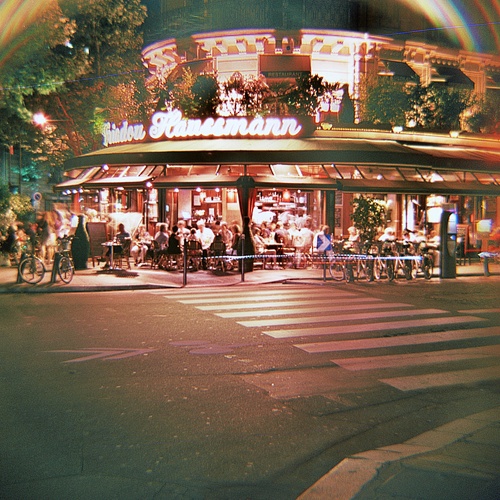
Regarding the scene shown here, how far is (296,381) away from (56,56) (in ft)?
67.0

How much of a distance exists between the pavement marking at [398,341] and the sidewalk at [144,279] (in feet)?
28.2

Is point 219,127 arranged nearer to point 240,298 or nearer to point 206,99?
point 206,99

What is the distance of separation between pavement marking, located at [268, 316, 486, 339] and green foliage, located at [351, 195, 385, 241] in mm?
12318

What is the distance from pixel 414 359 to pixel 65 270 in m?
11.3

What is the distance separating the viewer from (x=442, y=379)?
750cm

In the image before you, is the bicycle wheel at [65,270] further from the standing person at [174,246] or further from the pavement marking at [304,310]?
the pavement marking at [304,310]

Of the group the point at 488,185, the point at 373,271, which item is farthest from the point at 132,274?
the point at 488,185

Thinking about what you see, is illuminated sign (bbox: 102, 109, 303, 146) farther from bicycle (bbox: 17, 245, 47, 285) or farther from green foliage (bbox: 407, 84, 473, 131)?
bicycle (bbox: 17, 245, 47, 285)

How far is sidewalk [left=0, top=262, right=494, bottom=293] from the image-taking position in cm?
1642

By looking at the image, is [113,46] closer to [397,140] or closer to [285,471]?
[397,140]

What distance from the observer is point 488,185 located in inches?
1124

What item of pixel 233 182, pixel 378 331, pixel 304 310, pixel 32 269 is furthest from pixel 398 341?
pixel 233 182

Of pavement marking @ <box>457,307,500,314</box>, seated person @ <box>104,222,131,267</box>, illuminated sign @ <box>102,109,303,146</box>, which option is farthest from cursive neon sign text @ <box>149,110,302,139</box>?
pavement marking @ <box>457,307,500,314</box>

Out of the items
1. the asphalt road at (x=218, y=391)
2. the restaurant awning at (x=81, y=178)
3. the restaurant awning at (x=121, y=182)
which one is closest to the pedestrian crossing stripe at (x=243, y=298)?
the asphalt road at (x=218, y=391)
